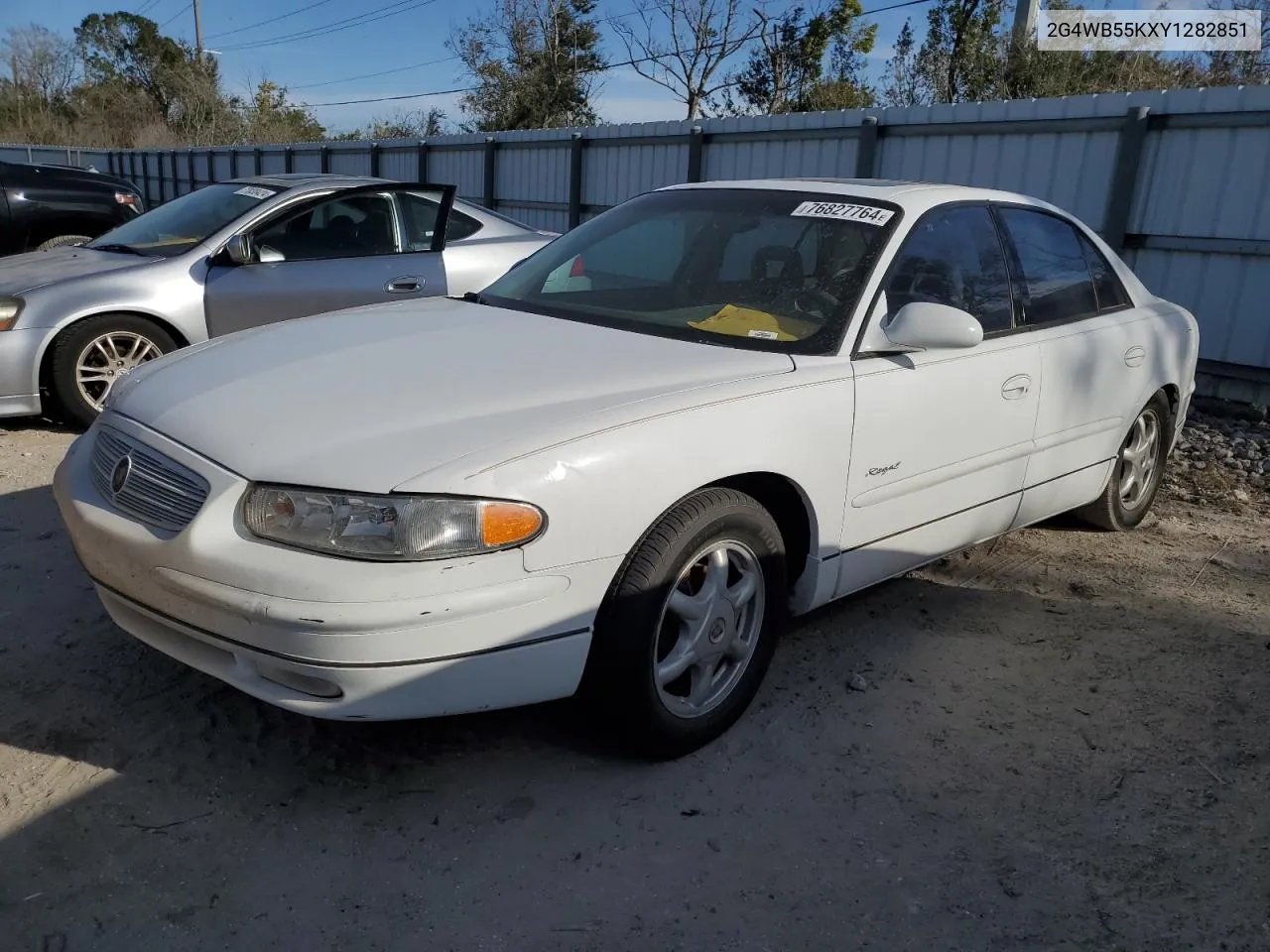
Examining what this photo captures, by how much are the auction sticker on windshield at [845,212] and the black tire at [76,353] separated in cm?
407

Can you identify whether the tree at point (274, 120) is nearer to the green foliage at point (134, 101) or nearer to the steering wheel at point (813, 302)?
the green foliage at point (134, 101)

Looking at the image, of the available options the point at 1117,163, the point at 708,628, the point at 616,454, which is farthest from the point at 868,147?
the point at 616,454

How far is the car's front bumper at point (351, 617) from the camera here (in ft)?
7.59

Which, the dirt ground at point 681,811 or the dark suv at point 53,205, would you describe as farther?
the dark suv at point 53,205

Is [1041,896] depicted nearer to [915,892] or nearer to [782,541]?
[915,892]

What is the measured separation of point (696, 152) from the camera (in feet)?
36.2

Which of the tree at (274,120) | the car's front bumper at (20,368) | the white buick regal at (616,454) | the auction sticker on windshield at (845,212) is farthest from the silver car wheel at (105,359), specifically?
the tree at (274,120)

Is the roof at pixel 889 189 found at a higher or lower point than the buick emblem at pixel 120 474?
higher

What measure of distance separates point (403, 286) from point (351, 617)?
4.09 meters

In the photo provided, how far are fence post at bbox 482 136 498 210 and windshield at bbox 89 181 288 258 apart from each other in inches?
314

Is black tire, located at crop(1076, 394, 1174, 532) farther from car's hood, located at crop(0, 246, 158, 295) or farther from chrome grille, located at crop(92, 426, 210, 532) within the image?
car's hood, located at crop(0, 246, 158, 295)

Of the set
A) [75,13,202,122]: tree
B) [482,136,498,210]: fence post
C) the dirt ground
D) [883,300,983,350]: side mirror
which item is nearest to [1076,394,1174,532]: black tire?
the dirt ground

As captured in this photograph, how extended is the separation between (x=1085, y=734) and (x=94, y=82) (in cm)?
6557

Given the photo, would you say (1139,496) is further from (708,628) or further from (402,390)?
(402,390)
